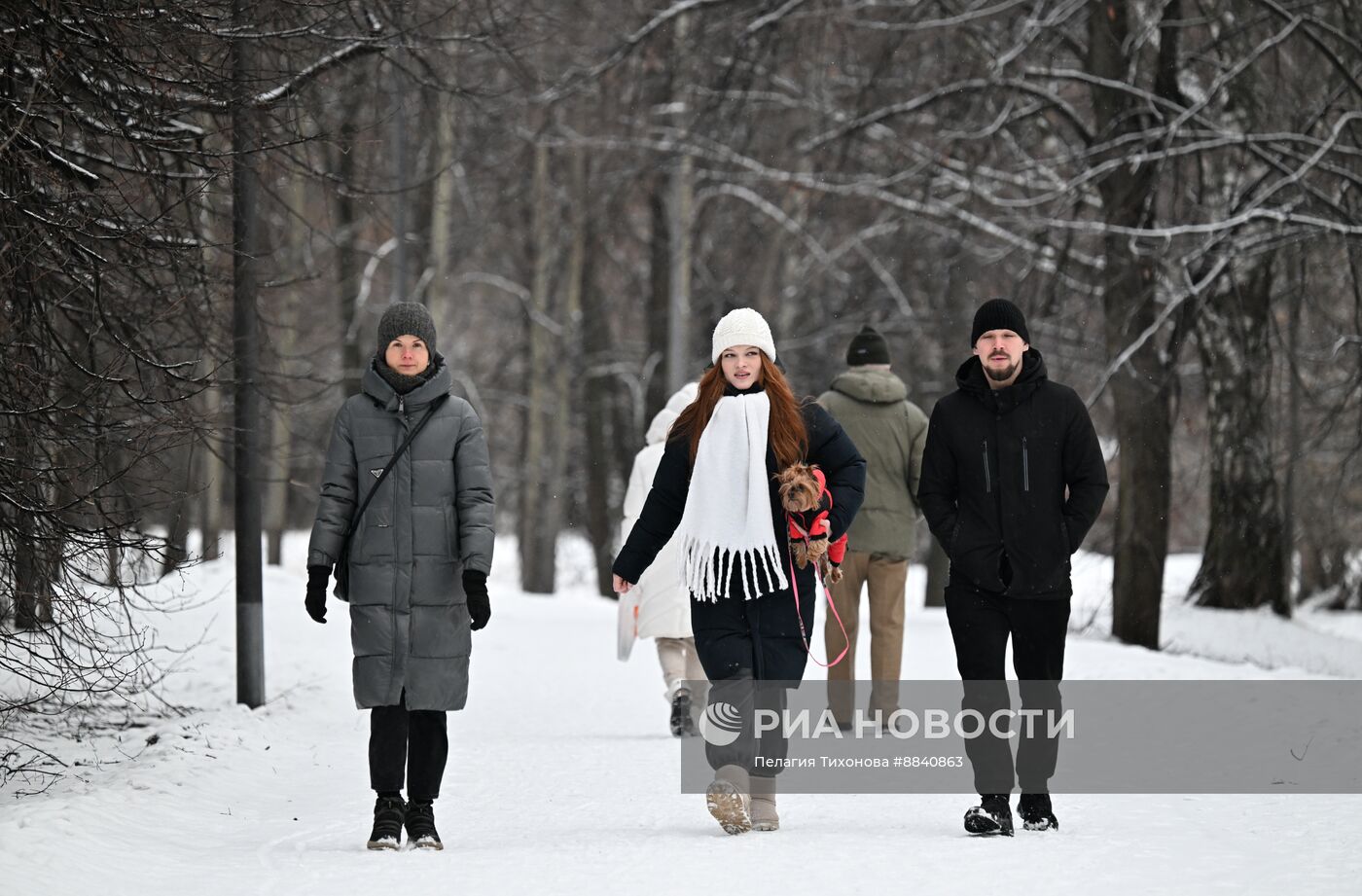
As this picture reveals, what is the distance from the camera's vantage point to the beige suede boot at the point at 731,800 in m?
6.54

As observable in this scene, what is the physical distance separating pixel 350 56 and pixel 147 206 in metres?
1.43

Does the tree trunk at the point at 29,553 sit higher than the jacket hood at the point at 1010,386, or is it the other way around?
the jacket hood at the point at 1010,386

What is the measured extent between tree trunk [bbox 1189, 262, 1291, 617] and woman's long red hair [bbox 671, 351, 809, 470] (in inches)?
393

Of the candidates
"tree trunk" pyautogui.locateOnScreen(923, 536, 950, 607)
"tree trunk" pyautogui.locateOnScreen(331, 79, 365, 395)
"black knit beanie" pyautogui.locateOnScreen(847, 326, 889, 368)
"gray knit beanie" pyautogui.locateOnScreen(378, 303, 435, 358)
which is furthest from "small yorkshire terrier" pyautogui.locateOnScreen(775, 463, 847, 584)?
"tree trunk" pyautogui.locateOnScreen(923, 536, 950, 607)

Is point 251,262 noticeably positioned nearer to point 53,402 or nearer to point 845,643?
point 53,402

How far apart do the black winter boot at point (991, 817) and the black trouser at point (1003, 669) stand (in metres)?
0.04

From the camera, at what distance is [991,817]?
21.4ft

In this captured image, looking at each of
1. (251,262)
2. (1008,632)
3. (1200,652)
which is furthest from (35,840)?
(1200,652)

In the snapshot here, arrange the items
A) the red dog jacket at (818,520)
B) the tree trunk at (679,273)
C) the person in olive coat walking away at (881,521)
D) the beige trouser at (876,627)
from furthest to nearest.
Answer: the tree trunk at (679,273) < the person in olive coat walking away at (881,521) < the beige trouser at (876,627) < the red dog jacket at (818,520)

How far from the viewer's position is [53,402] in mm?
7035

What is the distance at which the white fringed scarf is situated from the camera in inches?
262

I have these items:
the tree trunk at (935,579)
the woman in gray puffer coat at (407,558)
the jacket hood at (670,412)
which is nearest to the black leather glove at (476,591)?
the woman in gray puffer coat at (407,558)


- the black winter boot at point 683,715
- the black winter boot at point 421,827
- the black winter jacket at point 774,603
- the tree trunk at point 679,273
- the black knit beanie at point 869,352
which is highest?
the tree trunk at point 679,273

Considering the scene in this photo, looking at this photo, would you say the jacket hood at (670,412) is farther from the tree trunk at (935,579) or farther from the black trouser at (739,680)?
the tree trunk at (935,579)
